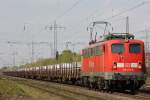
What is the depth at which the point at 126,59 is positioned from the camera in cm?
2939

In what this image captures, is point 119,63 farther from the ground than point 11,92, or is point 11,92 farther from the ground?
point 119,63

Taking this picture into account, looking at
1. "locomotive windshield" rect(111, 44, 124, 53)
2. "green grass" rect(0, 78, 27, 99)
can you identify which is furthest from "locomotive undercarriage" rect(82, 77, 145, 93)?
"green grass" rect(0, 78, 27, 99)

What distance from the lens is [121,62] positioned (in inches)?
1153

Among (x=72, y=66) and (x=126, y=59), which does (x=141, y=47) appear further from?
(x=72, y=66)

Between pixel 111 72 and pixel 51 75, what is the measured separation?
106ft

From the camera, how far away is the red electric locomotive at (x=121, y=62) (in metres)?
28.9

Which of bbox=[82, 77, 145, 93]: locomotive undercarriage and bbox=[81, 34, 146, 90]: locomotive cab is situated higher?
bbox=[81, 34, 146, 90]: locomotive cab

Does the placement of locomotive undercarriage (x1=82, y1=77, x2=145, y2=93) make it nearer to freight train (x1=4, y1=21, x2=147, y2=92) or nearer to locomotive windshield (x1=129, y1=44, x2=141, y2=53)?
freight train (x1=4, y1=21, x2=147, y2=92)

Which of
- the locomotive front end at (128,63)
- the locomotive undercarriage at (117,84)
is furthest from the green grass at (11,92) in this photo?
the locomotive front end at (128,63)

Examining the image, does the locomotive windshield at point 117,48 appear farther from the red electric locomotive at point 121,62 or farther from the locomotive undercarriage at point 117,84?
the locomotive undercarriage at point 117,84

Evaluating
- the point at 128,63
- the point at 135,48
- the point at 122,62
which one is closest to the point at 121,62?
the point at 122,62

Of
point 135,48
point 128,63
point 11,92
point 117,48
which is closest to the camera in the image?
point 128,63

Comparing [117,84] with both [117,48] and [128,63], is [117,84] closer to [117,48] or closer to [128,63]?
[128,63]

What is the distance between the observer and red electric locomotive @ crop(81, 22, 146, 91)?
94.9ft
